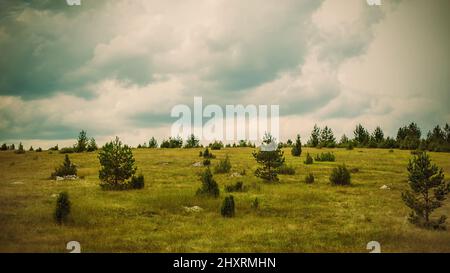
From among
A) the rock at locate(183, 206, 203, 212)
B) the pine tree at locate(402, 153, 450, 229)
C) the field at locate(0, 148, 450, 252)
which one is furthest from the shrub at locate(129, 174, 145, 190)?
the pine tree at locate(402, 153, 450, 229)

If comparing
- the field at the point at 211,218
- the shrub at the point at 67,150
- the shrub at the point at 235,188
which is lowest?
the field at the point at 211,218

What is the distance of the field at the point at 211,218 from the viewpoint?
18344mm

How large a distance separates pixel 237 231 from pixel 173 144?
52121mm

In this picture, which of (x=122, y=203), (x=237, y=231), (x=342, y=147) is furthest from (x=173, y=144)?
(x=237, y=231)

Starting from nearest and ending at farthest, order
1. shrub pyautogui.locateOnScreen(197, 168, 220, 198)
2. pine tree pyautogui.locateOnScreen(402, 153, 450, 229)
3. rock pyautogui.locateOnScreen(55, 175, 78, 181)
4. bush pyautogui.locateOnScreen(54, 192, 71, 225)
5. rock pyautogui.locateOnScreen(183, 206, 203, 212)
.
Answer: bush pyautogui.locateOnScreen(54, 192, 71, 225) → pine tree pyautogui.locateOnScreen(402, 153, 450, 229) → rock pyautogui.locateOnScreen(183, 206, 203, 212) → shrub pyautogui.locateOnScreen(197, 168, 220, 198) → rock pyautogui.locateOnScreen(55, 175, 78, 181)

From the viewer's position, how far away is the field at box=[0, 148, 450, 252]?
1834cm

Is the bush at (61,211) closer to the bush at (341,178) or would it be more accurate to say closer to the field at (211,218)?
the field at (211,218)

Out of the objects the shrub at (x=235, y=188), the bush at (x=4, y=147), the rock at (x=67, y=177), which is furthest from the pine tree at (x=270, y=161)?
the bush at (x=4, y=147)

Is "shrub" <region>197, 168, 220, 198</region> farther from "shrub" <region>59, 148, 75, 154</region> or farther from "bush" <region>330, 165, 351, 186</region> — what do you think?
"shrub" <region>59, 148, 75, 154</region>

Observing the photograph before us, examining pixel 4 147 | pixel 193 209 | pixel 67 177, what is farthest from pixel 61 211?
pixel 4 147

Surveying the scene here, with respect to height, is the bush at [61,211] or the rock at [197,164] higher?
the rock at [197,164]

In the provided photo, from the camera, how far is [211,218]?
2312cm

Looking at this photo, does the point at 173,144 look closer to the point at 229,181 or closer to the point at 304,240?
the point at 229,181

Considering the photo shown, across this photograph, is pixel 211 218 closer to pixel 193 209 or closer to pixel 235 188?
pixel 193 209
